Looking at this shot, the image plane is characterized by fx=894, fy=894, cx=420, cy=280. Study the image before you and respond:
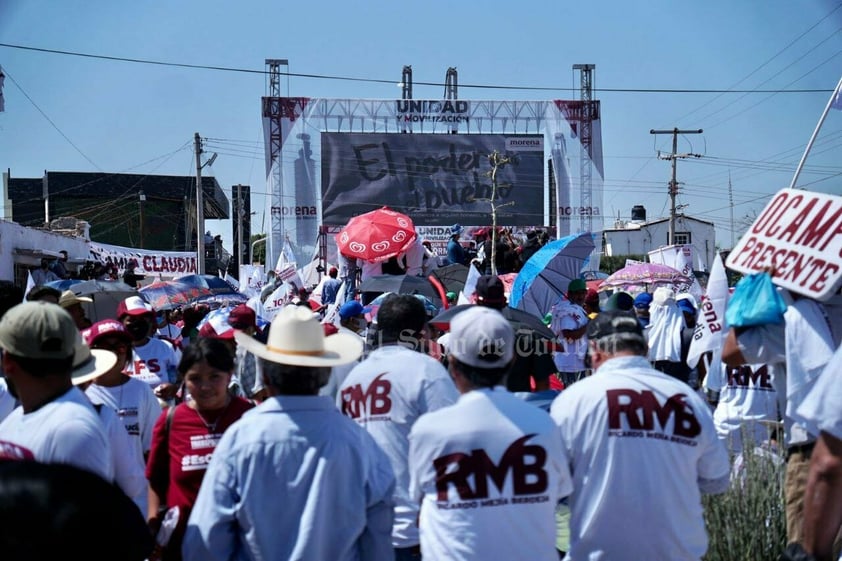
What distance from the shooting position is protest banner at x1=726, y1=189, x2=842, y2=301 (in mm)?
4070

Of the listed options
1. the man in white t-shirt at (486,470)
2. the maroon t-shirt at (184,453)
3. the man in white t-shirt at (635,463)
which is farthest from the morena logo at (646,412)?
the maroon t-shirt at (184,453)

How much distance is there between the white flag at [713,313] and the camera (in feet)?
21.5

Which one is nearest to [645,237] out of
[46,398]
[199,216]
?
[199,216]

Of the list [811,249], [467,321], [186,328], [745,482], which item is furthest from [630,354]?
[186,328]

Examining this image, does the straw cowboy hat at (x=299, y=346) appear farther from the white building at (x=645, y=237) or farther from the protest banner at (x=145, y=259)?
the white building at (x=645, y=237)

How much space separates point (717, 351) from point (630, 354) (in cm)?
404

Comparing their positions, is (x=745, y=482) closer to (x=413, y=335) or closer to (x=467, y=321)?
(x=413, y=335)

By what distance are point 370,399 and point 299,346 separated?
39.5 inches

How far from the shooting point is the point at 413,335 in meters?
4.95

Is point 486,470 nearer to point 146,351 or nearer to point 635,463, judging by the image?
point 635,463

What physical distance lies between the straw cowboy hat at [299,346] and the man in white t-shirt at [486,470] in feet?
1.48

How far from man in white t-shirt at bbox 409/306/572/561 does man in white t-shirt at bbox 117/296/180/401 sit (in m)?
3.55

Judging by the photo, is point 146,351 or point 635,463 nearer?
point 635,463

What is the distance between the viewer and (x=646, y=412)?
359 cm
